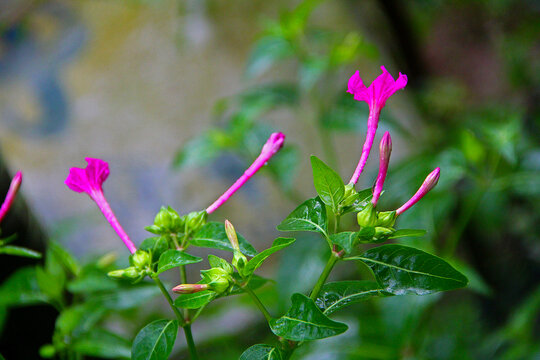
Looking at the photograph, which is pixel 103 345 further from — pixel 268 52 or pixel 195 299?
pixel 268 52

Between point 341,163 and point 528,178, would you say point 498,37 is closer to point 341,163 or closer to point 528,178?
point 341,163

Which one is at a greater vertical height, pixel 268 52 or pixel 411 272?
pixel 268 52

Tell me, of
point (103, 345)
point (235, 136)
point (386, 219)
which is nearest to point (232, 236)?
point (386, 219)

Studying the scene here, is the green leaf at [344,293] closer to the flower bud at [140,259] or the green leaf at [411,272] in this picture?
the green leaf at [411,272]

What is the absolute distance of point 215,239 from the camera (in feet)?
1.37

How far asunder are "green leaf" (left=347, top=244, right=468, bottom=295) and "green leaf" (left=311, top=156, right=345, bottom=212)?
0.05 m

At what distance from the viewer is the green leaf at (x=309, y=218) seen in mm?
388

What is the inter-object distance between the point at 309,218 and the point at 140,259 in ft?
0.47

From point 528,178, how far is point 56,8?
143 cm

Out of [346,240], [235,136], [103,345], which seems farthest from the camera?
[235,136]

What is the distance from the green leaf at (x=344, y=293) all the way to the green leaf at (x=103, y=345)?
259 millimetres

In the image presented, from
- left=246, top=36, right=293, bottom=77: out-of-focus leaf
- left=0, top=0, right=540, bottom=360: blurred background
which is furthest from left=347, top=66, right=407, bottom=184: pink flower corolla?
left=246, top=36, right=293, bottom=77: out-of-focus leaf

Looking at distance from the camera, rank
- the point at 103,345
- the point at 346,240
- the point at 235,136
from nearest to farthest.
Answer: the point at 346,240 < the point at 103,345 < the point at 235,136

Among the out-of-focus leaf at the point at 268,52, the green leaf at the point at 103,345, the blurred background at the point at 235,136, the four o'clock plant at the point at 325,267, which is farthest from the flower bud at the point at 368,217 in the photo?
the out-of-focus leaf at the point at 268,52
